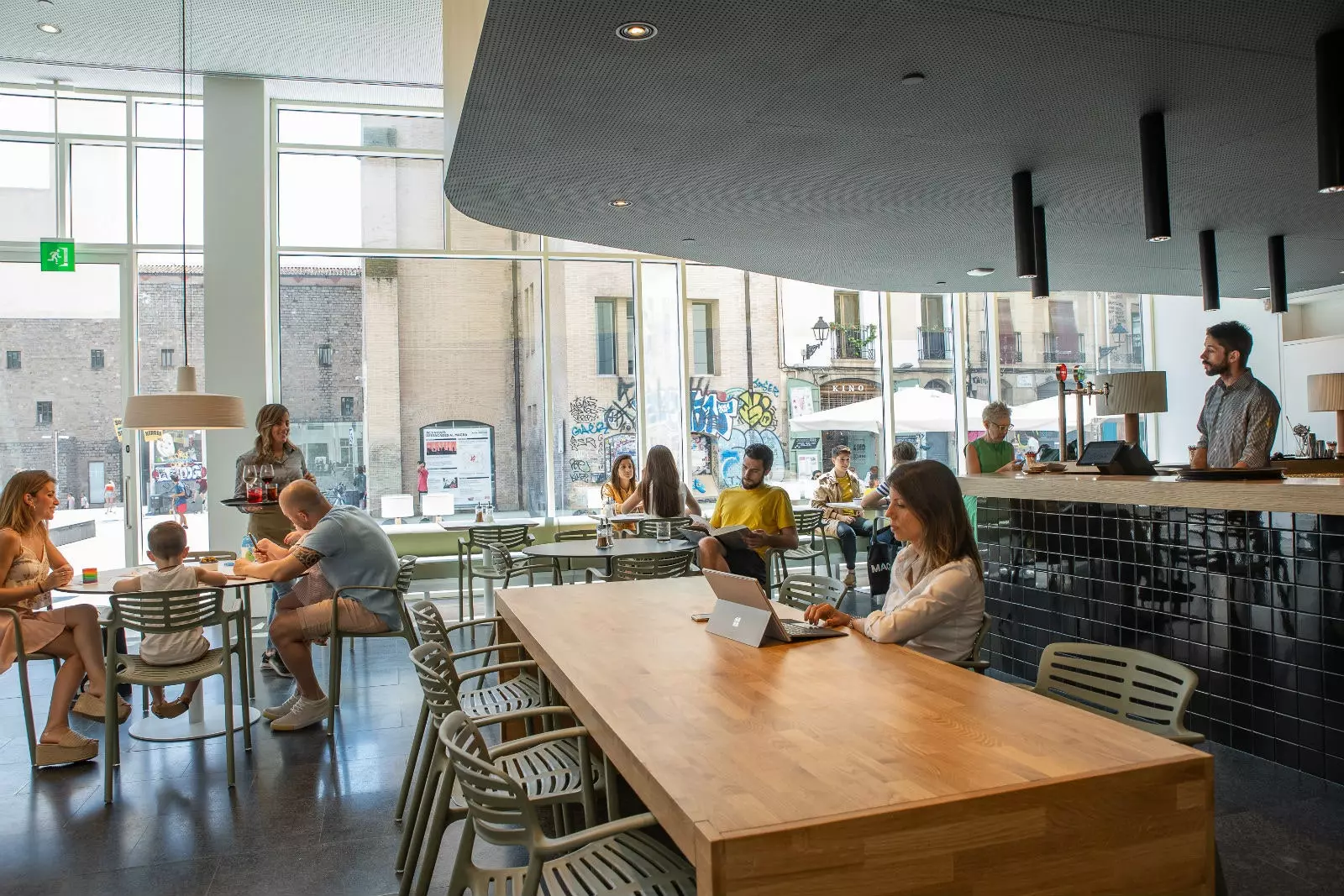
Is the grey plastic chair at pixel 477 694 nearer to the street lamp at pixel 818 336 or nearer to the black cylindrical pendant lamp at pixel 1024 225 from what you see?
the black cylindrical pendant lamp at pixel 1024 225

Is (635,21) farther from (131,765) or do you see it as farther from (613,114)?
(131,765)

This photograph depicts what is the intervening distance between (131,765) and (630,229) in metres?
4.05

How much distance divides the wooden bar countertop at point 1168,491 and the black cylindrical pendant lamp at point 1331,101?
3.67 ft

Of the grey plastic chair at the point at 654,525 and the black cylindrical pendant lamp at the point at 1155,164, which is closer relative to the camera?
the black cylindrical pendant lamp at the point at 1155,164

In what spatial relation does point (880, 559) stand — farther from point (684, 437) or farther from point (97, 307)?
point (97, 307)

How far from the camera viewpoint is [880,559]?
7.81 m

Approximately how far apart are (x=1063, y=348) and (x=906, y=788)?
11130mm

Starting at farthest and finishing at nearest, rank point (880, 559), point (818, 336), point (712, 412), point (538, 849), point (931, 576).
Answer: point (818, 336) → point (712, 412) → point (880, 559) → point (931, 576) → point (538, 849)

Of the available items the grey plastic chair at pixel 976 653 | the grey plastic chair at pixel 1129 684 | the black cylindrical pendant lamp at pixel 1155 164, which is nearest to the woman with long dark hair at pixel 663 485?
the black cylindrical pendant lamp at pixel 1155 164

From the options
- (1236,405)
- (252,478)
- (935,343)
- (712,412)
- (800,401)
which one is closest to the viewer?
(1236,405)

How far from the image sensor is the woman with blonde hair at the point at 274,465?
6.14 meters

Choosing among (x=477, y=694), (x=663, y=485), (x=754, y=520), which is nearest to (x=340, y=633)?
(x=477, y=694)

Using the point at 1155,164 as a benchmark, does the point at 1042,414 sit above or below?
below

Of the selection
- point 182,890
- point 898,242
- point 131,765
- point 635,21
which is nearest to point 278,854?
point 182,890
